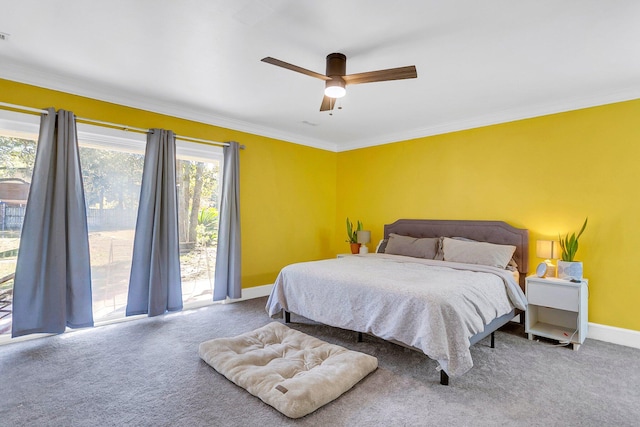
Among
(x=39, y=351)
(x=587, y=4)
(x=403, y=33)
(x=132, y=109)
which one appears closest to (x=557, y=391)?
(x=587, y=4)

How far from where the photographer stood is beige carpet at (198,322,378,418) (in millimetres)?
2055

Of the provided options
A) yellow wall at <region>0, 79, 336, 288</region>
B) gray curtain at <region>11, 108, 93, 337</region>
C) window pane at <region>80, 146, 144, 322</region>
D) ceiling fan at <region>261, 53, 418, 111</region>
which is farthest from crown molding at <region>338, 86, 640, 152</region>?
gray curtain at <region>11, 108, 93, 337</region>

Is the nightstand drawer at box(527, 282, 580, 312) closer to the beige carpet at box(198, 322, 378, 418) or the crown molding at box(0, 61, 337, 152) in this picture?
the beige carpet at box(198, 322, 378, 418)

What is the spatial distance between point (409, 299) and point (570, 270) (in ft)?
6.32

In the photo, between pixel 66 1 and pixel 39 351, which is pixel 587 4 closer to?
pixel 66 1

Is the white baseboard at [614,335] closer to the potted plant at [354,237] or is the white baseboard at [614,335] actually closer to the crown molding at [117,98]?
the potted plant at [354,237]

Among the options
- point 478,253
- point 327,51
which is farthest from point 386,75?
point 478,253

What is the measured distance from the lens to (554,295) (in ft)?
10.5

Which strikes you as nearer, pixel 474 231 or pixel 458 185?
pixel 474 231

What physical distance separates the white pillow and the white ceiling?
1.62 metres

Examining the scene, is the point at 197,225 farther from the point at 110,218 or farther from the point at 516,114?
the point at 516,114

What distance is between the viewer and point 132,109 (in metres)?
3.73

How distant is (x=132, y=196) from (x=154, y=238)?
1.90 ft

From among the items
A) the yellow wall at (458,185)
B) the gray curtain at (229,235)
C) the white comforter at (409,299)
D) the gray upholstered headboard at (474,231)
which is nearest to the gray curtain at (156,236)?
the yellow wall at (458,185)
